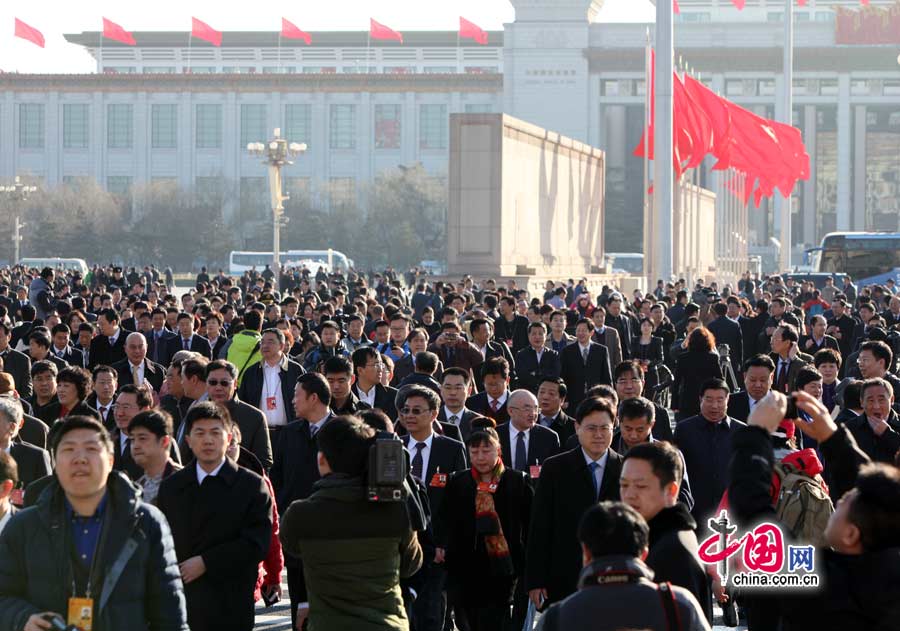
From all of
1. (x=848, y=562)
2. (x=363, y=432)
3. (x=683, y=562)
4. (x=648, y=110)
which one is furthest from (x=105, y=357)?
(x=648, y=110)

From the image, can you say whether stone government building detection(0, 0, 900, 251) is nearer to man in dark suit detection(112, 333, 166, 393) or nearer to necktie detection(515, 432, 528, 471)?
man in dark suit detection(112, 333, 166, 393)

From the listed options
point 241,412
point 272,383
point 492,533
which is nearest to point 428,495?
point 492,533

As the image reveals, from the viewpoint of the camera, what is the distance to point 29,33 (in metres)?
90.9

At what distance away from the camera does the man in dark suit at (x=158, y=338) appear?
50.6 feet

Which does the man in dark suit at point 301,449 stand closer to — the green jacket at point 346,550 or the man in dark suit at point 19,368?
the green jacket at point 346,550

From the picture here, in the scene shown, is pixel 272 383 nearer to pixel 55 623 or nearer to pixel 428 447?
pixel 428 447

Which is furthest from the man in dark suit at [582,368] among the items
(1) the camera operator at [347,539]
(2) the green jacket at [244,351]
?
(1) the camera operator at [347,539]

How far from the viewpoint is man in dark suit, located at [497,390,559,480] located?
8641 mm

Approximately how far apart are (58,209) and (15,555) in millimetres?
Answer: 82763

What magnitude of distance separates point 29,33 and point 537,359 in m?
82.2

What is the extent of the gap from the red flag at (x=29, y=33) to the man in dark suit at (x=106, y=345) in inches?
3158

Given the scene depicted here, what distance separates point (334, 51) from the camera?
4742 inches

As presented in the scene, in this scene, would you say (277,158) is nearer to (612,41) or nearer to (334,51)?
(612,41)

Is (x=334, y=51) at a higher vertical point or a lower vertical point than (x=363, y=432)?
higher
